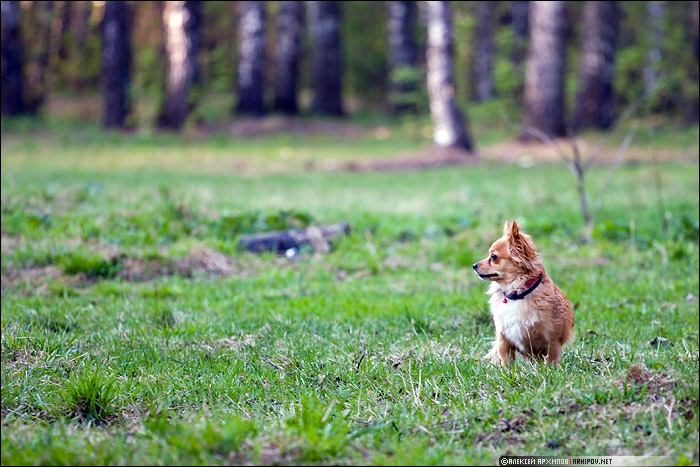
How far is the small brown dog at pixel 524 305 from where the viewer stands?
448 cm

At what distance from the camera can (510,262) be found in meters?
4.55

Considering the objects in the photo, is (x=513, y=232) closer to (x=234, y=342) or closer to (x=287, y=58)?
(x=234, y=342)

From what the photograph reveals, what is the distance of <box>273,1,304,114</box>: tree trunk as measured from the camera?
81.8 ft

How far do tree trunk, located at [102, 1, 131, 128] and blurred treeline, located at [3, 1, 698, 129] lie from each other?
16.4 inches

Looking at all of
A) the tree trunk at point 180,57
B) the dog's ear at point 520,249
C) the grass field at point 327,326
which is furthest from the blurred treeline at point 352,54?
the dog's ear at point 520,249

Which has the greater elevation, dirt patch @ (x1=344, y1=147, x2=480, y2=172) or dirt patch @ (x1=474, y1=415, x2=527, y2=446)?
dirt patch @ (x1=474, y1=415, x2=527, y2=446)

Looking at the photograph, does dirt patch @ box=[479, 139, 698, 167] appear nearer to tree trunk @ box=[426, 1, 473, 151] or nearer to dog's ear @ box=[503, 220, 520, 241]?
tree trunk @ box=[426, 1, 473, 151]

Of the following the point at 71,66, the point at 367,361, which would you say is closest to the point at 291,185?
the point at 367,361

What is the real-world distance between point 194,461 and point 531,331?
2275 mm

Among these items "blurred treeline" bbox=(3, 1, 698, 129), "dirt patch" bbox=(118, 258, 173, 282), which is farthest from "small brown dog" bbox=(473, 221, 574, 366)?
"blurred treeline" bbox=(3, 1, 698, 129)

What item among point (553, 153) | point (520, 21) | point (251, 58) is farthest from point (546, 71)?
point (520, 21)

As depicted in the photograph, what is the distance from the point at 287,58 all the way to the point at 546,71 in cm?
954

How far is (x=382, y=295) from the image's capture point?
750 cm

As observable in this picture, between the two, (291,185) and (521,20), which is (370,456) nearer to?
(291,185)
